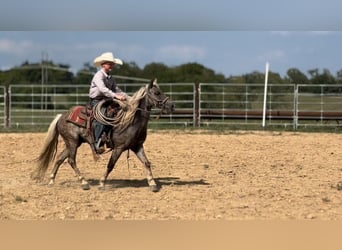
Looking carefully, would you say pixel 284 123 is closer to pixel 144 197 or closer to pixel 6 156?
pixel 6 156

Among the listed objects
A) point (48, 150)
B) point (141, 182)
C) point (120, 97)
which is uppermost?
point (120, 97)

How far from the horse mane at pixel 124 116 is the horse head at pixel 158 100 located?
101mm

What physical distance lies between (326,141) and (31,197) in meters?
8.07

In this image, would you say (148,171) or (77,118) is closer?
(148,171)

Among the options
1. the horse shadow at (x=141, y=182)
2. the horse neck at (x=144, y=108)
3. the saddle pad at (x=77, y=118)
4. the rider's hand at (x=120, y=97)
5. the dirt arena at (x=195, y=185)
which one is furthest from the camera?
the horse shadow at (x=141, y=182)

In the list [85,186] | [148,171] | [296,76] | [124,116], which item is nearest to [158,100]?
[124,116]

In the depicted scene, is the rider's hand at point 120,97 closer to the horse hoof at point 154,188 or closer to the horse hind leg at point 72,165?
the horse hind leg at point 72,165

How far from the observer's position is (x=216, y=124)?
1703 centimetres

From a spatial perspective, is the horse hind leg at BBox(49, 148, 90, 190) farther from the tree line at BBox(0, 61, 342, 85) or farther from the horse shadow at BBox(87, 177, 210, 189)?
the tree line at BBox(0, 61, 342, 85)

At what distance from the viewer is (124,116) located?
20.9 feet

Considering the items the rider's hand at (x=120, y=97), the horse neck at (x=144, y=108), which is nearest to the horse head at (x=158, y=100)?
the horse neck at (x=144, y=108)

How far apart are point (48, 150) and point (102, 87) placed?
1319mm

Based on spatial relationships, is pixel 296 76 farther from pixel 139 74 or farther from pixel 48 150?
pixel 48 150

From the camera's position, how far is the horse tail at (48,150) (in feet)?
22.5
